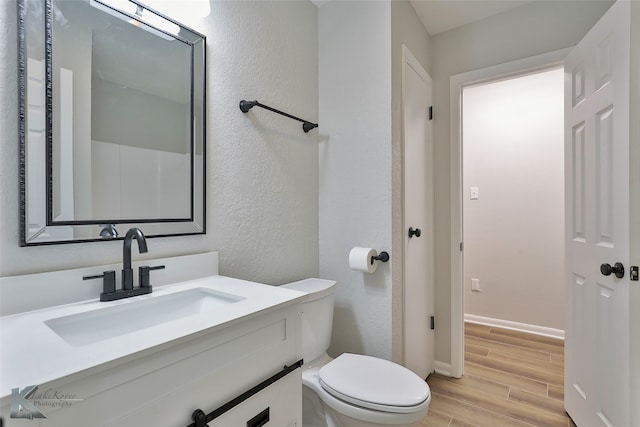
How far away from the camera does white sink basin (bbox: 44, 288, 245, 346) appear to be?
804mm

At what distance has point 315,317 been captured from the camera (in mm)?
1491

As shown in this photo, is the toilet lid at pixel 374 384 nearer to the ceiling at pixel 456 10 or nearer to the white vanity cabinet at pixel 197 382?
the white vanity cabinet at pixel 197 382

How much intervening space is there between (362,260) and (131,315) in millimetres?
1061

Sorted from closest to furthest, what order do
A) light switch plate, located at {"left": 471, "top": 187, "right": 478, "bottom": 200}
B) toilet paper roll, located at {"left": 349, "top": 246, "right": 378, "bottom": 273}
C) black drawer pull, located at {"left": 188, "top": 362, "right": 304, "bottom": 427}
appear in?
black drawer pull, located at {"left": 188, "top": 362, "right": 304, "bottom": 427} < toilet paper roll, located at {"left": 349, "top": 246, "right": 378, "bottom": 273} < light switch plate, located at {"left": 471, "top": 187, "right": 478, "bottom": 200}

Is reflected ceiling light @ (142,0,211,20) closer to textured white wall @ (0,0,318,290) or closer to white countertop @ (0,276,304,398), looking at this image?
textured white wall @ (0,0,318,290)

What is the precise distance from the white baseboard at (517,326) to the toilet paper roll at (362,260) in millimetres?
2047

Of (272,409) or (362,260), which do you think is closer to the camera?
(272,409)

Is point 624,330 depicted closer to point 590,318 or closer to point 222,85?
point 590,318

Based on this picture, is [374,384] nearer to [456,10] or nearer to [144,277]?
[144,277]

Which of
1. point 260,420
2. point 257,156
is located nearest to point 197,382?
point 260,420

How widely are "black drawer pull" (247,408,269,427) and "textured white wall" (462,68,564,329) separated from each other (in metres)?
2.49

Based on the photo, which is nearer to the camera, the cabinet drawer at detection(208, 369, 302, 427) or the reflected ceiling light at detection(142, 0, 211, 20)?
the cabinet drawer at detection(208, 369, 302, 427)

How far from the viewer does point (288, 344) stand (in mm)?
957

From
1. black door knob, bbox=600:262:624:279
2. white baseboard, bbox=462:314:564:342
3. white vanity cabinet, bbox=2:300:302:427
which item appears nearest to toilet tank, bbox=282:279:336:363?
white vanity cabinet, bbox=2:300:302:427
